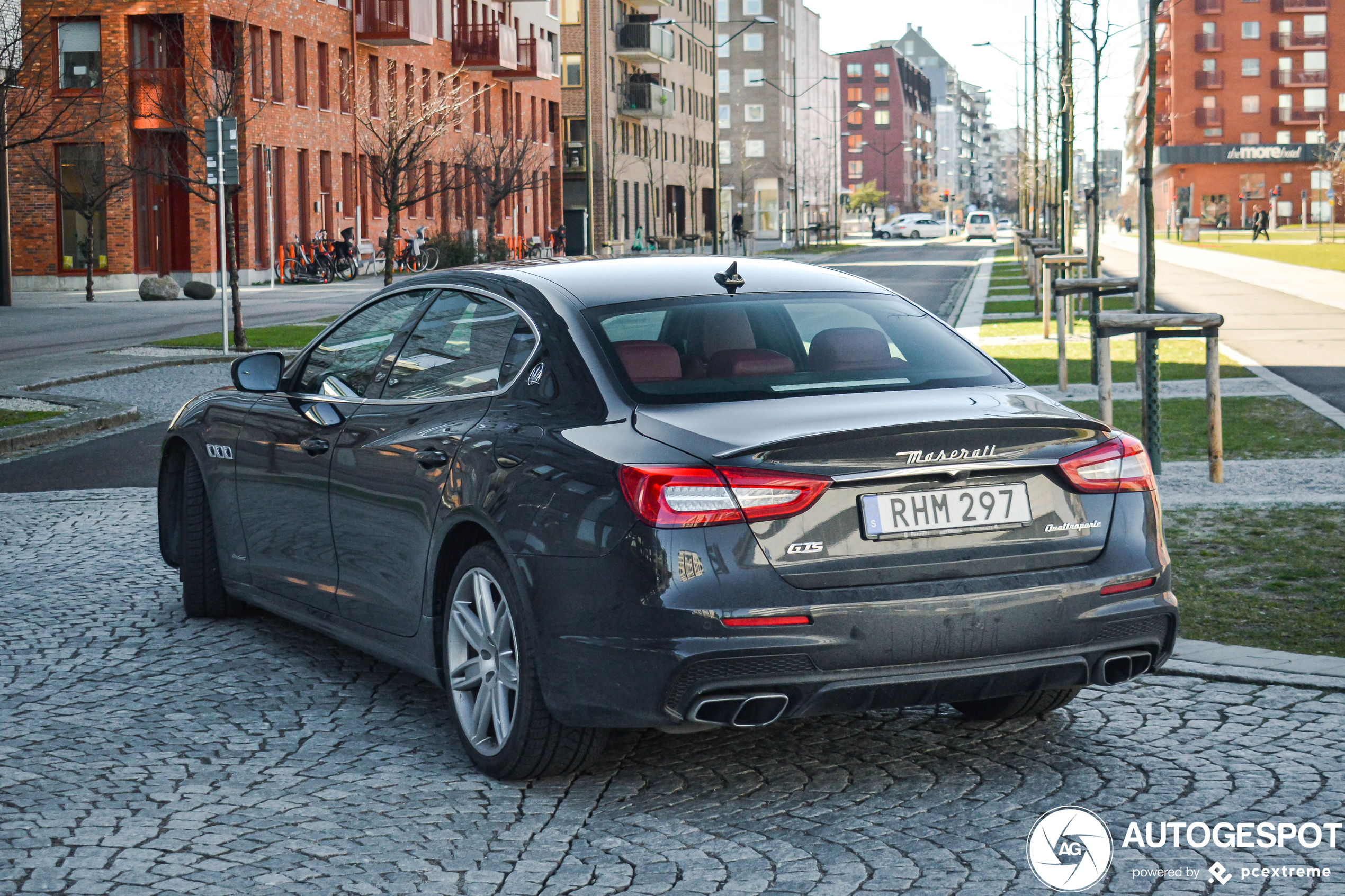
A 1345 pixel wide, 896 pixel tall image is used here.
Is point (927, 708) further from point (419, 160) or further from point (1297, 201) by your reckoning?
point (1297, 201)

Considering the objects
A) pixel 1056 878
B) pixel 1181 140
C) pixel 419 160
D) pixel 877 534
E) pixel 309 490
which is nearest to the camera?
pixel 1056 878

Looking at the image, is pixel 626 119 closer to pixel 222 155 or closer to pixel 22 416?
pixel 222 155

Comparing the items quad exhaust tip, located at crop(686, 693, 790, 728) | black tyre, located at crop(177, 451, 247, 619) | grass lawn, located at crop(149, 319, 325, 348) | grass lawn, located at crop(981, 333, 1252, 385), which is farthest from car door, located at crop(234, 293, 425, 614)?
grass lawn, located at crop(149, 319, 325, 348)

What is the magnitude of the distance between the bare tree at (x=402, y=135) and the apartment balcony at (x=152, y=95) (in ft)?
15.2

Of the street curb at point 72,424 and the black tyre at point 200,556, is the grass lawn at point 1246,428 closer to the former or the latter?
the black tyre at point 200,556

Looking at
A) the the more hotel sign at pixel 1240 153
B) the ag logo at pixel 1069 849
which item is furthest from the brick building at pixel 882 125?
the ag logo at pixel 1069 849

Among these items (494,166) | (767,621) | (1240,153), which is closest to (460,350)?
(767,621)

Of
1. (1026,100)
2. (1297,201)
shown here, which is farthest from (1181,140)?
(1026,100)

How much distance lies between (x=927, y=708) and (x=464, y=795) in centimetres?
168

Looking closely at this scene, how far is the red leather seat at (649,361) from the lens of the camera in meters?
4.90

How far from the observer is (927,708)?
5.74 meters

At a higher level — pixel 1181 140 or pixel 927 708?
pixel 1181 140

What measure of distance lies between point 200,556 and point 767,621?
3551 millimetres

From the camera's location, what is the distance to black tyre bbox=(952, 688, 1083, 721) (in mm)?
5500
